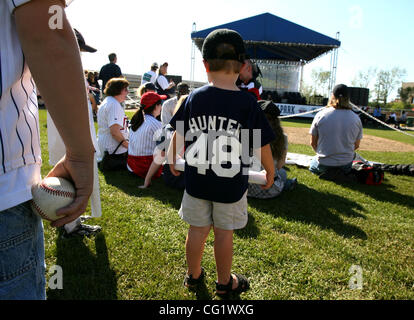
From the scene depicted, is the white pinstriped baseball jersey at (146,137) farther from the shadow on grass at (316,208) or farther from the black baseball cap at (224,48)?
the black baseball cap at (224,48)

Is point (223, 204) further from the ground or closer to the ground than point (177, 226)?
further from the ground

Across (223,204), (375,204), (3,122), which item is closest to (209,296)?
(223,204)

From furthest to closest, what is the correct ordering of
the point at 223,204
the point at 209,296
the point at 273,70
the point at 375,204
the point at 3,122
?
1. the point at 273,70
2. the point at 375,204
3. the point at 209,296
4. the point at 223,204
5. the point at 3,122

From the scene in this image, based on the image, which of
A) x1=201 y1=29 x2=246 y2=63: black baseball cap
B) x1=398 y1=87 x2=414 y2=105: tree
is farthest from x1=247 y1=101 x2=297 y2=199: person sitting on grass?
x1=398 y1=87 x2=414 y2=105: tree

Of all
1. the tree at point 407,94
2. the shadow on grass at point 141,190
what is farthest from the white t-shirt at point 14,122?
the tree at point 407,94

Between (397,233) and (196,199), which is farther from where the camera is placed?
(397,233)

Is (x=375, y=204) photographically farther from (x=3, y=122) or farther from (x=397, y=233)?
(x=3, y=122)

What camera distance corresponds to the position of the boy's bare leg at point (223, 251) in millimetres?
1993

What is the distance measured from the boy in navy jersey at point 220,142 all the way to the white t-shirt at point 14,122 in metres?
1.05

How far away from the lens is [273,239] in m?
2.90

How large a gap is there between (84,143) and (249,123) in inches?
44.5

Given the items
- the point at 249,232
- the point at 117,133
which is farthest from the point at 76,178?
the point at 117,133

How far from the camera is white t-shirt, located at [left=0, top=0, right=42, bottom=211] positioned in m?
0.78

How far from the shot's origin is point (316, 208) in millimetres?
3828
